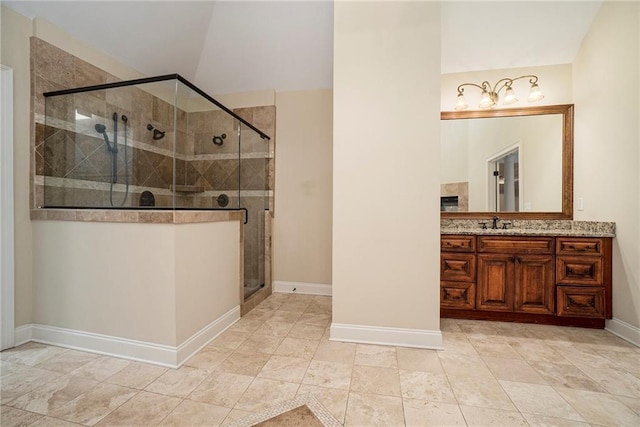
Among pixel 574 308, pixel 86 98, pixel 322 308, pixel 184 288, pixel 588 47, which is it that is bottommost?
pixel 322 308

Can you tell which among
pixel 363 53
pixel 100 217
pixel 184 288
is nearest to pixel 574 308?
pixel 363 53

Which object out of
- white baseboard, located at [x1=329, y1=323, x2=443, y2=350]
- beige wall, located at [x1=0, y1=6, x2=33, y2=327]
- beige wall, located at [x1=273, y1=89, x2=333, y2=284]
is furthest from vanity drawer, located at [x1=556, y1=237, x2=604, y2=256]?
beige wall, located at [x1=0, y1=6, x2=33, y2=327]

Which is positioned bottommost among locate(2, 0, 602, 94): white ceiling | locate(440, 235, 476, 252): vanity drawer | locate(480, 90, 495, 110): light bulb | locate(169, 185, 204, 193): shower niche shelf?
locate(440, 235, 476, 252): vanity drawer

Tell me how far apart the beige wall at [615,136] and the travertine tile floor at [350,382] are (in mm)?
613

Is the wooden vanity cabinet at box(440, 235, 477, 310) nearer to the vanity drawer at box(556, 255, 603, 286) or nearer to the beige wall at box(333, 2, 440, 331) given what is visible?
the beige wall at box(333, 2, 440, 331)

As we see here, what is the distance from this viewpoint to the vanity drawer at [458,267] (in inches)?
94.4

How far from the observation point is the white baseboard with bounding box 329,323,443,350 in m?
1.93

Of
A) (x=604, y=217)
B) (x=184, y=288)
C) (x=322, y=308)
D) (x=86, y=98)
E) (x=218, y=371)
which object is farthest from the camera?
(x=322, y=308)

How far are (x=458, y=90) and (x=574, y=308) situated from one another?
241 cm

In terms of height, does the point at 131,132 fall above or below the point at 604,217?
above

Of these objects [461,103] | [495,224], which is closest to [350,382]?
[495,224]

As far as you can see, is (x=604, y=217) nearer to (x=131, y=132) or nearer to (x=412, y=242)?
(x=412, y=242)

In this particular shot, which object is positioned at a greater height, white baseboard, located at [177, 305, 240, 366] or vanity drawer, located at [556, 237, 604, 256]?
vanity drawer, located at [556, 237, 604, 256]

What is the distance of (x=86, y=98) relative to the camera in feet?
6.95
